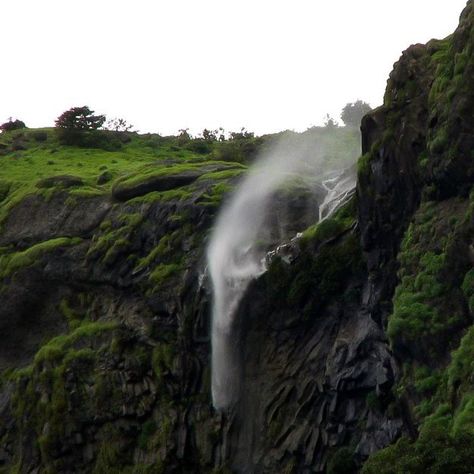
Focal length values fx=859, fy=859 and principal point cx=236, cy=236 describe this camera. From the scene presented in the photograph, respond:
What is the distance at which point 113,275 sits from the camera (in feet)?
170

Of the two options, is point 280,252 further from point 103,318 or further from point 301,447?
point 103,318

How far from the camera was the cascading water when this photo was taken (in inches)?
1660

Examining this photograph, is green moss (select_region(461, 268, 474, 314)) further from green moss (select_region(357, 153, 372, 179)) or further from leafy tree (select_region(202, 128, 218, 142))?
leafy tree (select_region(202, 128, 218, 142))

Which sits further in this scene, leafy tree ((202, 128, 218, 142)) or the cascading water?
leafy tree ((202, 128, 218, 142))

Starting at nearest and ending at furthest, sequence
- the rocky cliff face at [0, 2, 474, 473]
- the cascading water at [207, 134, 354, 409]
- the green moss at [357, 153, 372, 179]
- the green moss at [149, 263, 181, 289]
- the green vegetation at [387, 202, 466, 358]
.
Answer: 1. the green vegetation at [387, 202, 466, 358]
2. the rocky cliff face at [0, 2, 474, 473]
3. the green moss at [357, 153, 372, 179]
4. the cascading water at [207, 134, 354, 409]
5. the green moss at [149, 263, 181, 289]

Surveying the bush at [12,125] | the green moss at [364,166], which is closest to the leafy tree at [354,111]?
the bush at [12,125]

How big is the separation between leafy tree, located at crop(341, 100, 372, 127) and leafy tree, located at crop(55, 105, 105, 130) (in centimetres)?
2934

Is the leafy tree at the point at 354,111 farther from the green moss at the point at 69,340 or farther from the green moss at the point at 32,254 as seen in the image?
the green moss at the point at 69,340

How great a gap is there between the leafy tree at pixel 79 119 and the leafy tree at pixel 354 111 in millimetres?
29336

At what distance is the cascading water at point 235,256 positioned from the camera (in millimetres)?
42156

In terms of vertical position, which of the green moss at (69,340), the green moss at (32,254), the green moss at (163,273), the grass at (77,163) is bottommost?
the green moss at (69,340)

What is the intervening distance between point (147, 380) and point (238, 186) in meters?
13.5

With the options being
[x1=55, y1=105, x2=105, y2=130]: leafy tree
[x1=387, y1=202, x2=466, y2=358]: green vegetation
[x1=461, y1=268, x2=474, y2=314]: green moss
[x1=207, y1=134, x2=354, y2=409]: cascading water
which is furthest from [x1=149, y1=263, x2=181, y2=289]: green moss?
[x1=55, y1=105, x2=105, y2=130]: leafy tree

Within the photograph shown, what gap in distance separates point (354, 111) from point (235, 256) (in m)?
65.9
